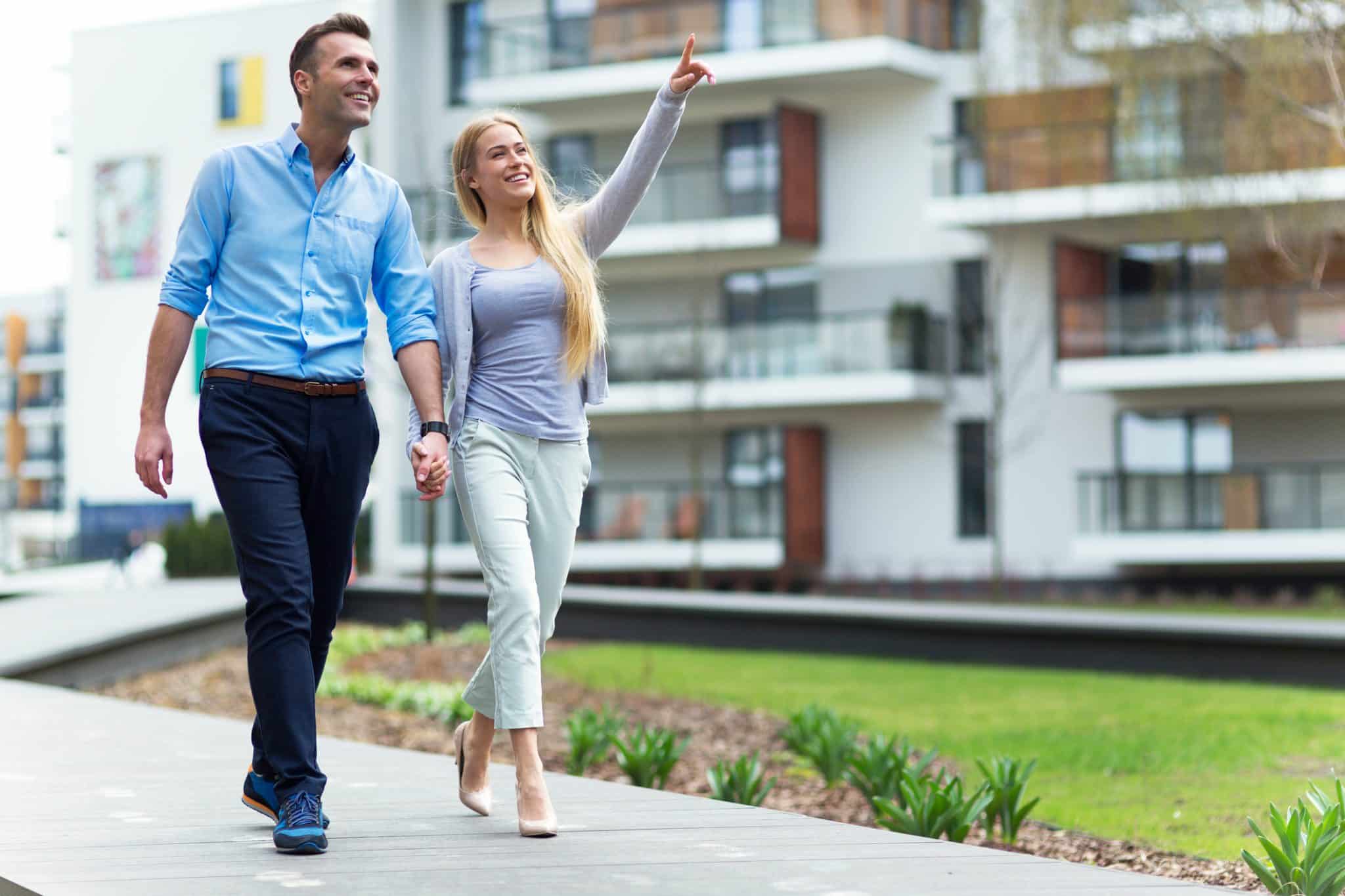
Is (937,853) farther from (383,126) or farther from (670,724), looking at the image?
(383,126)

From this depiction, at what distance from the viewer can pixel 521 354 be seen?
17.1ft

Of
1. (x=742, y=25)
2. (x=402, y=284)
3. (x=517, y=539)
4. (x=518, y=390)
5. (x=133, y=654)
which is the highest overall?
(x=742, y=25)

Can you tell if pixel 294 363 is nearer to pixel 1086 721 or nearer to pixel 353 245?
pixel 353 245

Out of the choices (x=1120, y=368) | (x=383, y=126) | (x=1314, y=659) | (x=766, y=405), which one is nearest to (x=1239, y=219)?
(x=1120, y=368)

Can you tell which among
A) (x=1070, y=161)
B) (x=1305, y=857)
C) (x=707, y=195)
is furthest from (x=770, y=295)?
(x=1305, y=857)

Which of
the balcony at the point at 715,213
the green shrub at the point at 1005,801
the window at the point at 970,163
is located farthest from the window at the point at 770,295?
the green shrub at the point at 1005,801

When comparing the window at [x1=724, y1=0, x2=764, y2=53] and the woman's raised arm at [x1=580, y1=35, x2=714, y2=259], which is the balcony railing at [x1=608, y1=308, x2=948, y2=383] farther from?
the woman's raised arm at [x1=580, y1=35, x2=714, y2=259]

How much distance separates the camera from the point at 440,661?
14.0 meters

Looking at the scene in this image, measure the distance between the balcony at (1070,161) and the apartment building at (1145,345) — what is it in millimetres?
33

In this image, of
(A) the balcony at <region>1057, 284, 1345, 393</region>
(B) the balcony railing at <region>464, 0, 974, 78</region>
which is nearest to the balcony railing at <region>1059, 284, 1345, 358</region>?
(A) the balcony at <region>1057, 284, 1345, 393</region>

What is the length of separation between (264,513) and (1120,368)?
24995mm

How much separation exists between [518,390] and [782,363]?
2652 cm

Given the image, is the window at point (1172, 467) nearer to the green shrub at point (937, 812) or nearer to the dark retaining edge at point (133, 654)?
the dark retaining edge at point (133, 654)

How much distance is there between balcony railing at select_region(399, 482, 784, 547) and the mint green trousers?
84.5 ft
